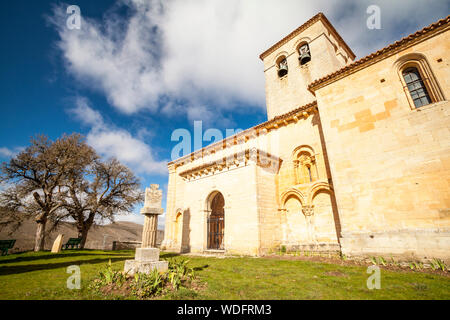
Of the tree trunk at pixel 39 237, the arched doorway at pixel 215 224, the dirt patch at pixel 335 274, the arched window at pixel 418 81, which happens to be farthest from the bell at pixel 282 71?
the tree trunk at pixel 39 237

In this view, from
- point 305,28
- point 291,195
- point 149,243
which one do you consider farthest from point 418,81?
point 305,28

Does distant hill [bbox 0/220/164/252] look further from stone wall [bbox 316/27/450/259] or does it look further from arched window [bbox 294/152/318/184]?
stone wall [bbox 316/27/450/259]

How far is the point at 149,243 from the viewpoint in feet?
21.5

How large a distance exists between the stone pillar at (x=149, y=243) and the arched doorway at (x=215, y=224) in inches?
270

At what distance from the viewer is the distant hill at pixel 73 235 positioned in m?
21.2

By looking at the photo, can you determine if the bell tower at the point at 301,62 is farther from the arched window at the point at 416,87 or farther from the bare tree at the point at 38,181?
the bare tree at the point at 38,181

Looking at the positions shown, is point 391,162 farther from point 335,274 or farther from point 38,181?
point 38,181

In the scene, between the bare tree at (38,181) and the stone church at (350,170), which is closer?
the stone church at (350,170)

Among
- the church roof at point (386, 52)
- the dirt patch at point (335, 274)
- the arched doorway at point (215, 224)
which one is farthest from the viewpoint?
the arched doorway at point (215, 224)

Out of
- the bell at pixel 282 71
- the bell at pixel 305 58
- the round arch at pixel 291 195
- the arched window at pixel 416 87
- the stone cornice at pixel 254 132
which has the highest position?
the bell at pixel 282 71

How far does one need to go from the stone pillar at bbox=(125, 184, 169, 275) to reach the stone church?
18.1 ft

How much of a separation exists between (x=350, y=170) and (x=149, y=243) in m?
8.49
